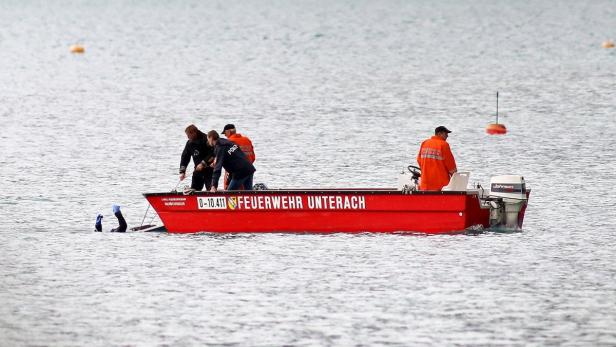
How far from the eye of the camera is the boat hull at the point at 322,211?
2458cm

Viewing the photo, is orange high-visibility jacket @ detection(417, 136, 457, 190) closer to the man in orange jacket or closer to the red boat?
the red boat

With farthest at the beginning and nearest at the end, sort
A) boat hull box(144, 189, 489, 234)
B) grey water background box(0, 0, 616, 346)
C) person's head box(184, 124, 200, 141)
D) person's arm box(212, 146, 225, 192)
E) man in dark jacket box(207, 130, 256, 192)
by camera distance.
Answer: person's head box(184, 124, 200, 141) → man in dark jacket box(207, 130, 256, 192) → person's arm box(212, 146, 225, 192) → boat hull box(144, 189, 489, 234) → grey water background box(0, 0, 616, 346)

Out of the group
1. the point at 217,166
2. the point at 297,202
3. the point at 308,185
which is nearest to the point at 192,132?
the point at 217,166

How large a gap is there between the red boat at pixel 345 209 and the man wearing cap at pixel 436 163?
8.9 inches

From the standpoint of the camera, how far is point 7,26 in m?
134

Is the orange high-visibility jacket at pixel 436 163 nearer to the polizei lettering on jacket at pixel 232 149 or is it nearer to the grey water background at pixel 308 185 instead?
the grey water background at pixel 308 185

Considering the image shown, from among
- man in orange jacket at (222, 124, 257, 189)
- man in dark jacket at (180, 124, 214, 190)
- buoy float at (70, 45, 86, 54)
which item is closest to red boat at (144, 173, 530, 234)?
man in dark jacket at (180, 124, 214, 190)

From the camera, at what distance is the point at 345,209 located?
24938 mm

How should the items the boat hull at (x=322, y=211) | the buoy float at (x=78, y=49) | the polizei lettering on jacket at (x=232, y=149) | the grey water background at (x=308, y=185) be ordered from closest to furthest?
the grey water background at (x=308, y=185)
the boat hull at (x=322, y=211)
the polizei lettering on jacket at (x=232, y=149)
the buoy float at (x=78, y=49)

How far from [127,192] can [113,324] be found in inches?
519

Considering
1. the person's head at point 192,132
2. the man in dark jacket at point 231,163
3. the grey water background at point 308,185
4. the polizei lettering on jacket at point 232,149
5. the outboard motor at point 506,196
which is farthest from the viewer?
the person's head at point 192,132

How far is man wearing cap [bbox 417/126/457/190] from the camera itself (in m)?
24.9

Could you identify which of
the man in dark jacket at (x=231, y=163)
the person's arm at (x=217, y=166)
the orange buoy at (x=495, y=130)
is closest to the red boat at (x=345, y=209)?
the person's arm at (x=217, y=166)

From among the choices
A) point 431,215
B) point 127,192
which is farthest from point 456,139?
point 431,215
